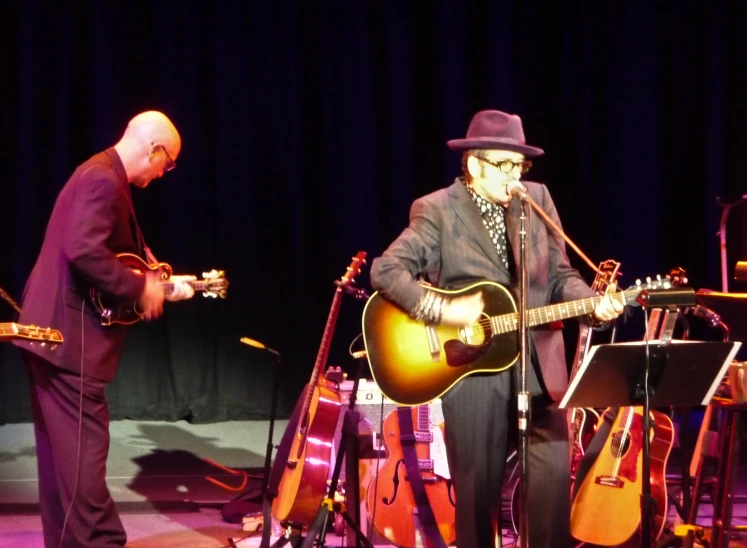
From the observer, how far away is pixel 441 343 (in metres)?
3.94

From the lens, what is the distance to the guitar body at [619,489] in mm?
4742

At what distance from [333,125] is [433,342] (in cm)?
453

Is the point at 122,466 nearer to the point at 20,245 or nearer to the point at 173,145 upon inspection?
the point at 20,245

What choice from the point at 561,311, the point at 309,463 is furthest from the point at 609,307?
the point at 309,463

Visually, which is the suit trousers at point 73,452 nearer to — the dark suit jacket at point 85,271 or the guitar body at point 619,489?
the dark suit jacket at point 85,271

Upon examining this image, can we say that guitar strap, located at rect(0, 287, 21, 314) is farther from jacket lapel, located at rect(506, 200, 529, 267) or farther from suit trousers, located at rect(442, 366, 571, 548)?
jacket lapel, located at rect(506, 200, 529, 267)

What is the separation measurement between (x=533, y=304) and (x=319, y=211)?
15.1ft

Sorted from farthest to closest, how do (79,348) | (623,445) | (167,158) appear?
(623,445)
(167,158)
(79,348)

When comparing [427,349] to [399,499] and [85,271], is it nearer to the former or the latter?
[399,499]

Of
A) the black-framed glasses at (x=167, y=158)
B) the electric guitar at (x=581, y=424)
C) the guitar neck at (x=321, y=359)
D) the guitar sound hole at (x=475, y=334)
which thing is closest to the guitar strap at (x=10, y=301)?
the black-framed glasses at (x=167, y=158)

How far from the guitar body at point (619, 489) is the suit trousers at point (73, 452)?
2.33m

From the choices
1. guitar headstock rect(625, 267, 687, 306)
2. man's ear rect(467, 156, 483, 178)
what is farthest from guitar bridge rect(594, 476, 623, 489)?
man's ear rect(467, 156, 483, 178)

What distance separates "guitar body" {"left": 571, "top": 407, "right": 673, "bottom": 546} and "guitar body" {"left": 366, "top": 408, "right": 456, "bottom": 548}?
0.67 m

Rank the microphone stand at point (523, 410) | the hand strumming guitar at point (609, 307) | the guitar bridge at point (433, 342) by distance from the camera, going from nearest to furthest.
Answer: the microphone stand at point (523, 410)
the hand strumming guitar at point (609, 307)
the guitar bridge at point (433, 342)
